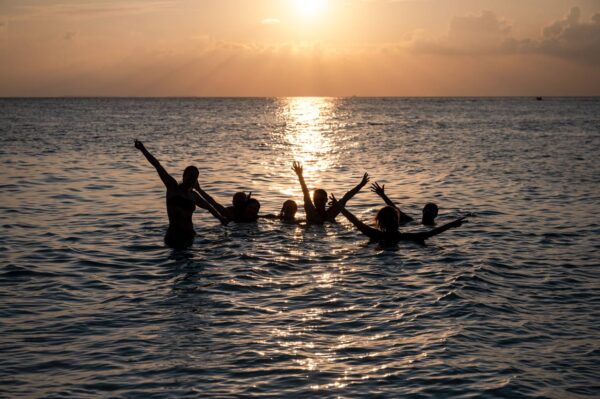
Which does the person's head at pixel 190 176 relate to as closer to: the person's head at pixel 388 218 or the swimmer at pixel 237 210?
the swimmer at pixel 237 210

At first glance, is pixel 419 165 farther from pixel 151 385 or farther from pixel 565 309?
pixel 151 385

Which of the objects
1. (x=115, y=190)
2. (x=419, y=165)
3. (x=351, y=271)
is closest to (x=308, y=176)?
(x=419, y=165)

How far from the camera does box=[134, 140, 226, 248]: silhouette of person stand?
47.7 feet

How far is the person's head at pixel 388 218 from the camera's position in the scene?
15.1m

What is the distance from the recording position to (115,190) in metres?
24.8

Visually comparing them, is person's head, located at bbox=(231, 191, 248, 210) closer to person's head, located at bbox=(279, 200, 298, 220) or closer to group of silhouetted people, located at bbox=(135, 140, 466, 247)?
group of silhouetted people, located at bbox=(135, 140, 466, 247)

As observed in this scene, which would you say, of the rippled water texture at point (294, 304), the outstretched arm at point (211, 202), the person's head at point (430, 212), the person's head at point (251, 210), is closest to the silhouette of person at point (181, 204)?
the outstretched arm at point (211, 202)

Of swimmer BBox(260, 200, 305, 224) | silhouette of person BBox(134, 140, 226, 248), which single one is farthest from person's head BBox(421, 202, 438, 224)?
silhouette of person BBox(134, 140, 226, 248)

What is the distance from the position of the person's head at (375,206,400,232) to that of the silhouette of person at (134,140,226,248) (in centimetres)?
403

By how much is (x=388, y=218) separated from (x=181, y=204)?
476 centimetres

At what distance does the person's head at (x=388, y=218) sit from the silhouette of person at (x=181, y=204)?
403cm

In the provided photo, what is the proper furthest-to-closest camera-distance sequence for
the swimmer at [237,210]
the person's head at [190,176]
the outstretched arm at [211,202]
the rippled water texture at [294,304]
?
the swimmer at [237,210]
the outstretched arm at [211,202]
the person's head at [190,176]
the rippled water texture at [294,304]

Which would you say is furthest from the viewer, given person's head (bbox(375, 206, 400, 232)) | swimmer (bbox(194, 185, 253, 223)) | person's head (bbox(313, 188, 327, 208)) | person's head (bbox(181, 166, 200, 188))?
swimmer (bbox(194, 185, 253, 223))

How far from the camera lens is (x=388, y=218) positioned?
15.2 meters
